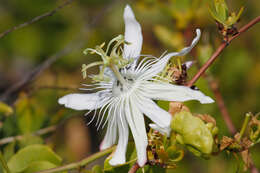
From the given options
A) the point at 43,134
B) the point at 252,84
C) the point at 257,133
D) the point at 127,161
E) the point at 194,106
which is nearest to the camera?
the point at 257,133

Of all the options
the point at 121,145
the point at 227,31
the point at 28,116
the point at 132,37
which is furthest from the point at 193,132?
the point at 28,116

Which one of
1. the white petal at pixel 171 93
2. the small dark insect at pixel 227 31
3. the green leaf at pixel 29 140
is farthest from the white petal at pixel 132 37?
the green leaf at pixel 29 140

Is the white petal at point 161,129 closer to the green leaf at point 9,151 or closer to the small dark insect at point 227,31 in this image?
the small dark insect at point 227,31

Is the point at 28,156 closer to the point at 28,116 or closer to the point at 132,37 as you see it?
the point at 28,116

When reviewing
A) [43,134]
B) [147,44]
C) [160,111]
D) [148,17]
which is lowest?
[43,134]

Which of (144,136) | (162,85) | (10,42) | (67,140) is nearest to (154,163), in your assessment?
(144,136)

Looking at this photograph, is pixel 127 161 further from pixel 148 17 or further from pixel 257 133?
pixel 148 17

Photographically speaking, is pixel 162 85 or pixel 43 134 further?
pixel 43 134

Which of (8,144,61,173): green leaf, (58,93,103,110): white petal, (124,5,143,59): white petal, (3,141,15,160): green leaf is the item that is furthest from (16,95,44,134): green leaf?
(124,5,143,59): white petal
